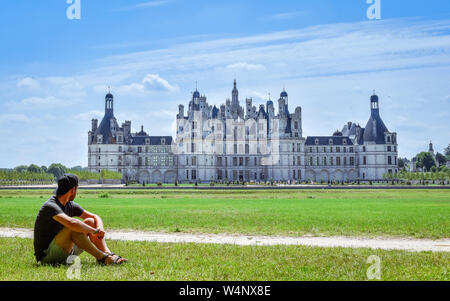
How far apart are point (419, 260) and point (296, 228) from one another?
18.1 ft

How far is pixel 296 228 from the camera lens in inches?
538

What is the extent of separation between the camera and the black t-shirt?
24.3 feet

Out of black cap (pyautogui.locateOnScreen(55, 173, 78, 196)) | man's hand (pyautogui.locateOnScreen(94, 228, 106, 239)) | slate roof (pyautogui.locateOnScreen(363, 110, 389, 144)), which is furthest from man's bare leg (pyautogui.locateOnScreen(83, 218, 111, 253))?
Result: slate roof (pyautogui.locateOnScreen(363, 110, 389, 144))

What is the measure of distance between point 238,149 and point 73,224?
94320 mm

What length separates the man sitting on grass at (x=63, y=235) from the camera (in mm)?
7445

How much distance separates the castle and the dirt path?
274 feet

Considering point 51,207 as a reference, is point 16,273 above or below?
below

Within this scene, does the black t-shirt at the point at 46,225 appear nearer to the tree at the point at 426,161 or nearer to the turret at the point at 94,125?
the turret at the point at 94,125

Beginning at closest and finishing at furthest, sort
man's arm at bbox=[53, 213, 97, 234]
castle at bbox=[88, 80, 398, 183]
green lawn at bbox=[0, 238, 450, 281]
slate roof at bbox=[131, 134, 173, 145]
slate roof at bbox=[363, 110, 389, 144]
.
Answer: green lawn at bbox=[0, 238, 450, 281]
man's arm at bbox=[53, 213, 97, 234]
castle at bbox=[88, 80, 398, 183]
slate roof at bbox=[363, 110, 389, 144]
slate roof at bbox=[131, 134, 173, 145]

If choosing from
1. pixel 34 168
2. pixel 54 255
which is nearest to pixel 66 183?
pixel 54 255

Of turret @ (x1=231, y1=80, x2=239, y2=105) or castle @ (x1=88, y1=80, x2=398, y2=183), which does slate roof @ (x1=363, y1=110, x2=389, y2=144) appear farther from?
turret @ (x1=231, y1=80, x2=239, y2=105)

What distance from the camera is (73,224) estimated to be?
722 centimetres
